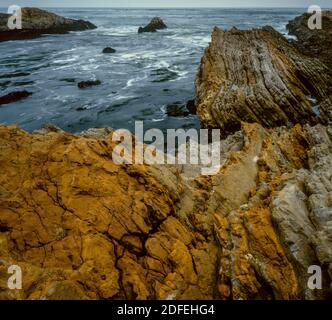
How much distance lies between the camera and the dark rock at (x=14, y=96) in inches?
907

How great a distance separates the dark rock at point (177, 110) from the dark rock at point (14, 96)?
12.1 metres

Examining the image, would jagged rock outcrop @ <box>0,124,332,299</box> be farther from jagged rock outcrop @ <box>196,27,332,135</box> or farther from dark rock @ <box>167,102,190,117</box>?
dark rock @ <box>167,102,190,117</box>

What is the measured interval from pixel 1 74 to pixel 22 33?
34.9 meters

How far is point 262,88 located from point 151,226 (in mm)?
11440

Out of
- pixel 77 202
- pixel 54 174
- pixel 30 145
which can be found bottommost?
pixel 77 202

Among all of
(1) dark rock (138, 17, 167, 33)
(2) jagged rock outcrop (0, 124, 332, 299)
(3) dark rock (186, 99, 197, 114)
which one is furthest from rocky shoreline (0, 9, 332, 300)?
(1) dark rock (138, 17, 167, 33)

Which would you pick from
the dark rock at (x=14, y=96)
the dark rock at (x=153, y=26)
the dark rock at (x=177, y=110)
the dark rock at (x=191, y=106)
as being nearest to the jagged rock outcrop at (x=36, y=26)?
the dark rock at (x=153, y=26)

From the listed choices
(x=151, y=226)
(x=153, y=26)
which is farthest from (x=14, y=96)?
(x=153, y=26)

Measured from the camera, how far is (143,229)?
6.35m

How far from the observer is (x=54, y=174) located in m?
6.82

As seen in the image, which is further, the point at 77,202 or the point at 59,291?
the point at 77,202

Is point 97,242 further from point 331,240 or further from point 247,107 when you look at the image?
point 247,107
